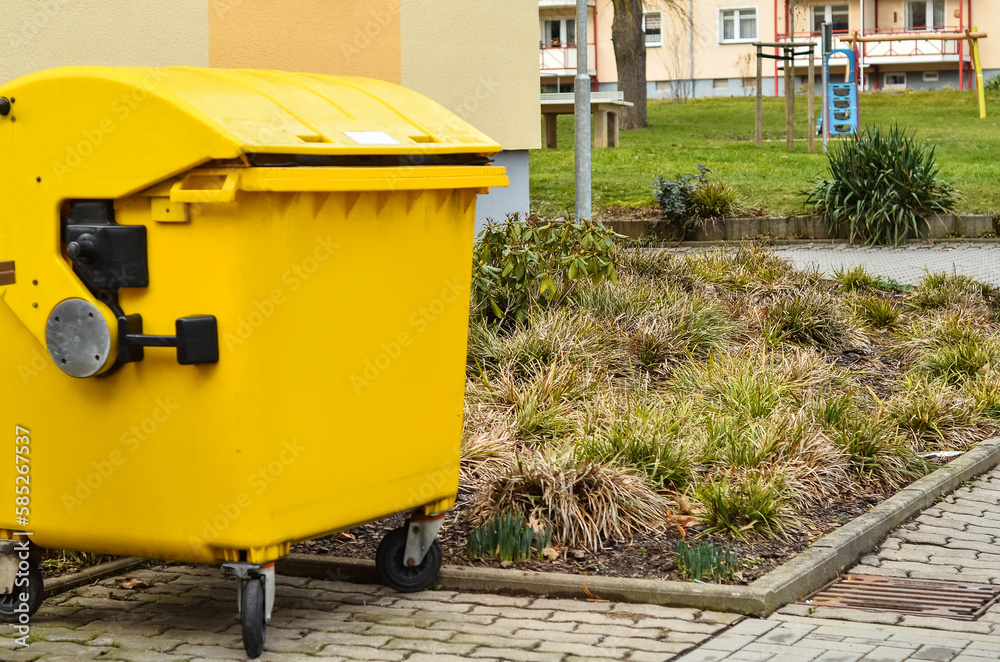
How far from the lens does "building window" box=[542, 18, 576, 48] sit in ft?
165

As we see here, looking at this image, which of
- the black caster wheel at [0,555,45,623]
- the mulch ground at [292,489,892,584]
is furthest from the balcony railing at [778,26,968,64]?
the black caster wheel at [0,555,45,623]

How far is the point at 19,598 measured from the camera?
4262 mm

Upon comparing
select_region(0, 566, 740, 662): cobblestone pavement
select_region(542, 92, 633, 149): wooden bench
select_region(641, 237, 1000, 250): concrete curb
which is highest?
select_region(542, 92, 633, 149): wooden bench

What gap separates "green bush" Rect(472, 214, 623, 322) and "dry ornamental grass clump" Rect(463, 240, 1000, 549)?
120 mm

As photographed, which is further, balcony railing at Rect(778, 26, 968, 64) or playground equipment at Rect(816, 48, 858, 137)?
balcony railing at Rect(778, 26, 968, 64)

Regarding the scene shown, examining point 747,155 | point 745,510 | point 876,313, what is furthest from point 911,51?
point 745,510

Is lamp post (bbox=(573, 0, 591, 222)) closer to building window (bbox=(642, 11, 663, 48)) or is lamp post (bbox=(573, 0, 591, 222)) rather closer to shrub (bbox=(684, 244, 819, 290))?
shrub (bbox=(684, 244, 819, 290))

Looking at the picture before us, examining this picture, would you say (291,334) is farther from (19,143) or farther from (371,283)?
(19,143)

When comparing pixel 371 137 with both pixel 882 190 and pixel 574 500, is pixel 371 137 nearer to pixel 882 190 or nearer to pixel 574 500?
pixel 574 500

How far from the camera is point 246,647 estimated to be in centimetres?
389

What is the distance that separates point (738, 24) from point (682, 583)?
47060mm

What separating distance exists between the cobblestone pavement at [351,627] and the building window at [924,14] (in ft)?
159

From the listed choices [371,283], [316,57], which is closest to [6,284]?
[371,283]

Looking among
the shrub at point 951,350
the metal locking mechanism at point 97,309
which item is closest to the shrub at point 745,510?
the metal locking mechanism at point 97,309
